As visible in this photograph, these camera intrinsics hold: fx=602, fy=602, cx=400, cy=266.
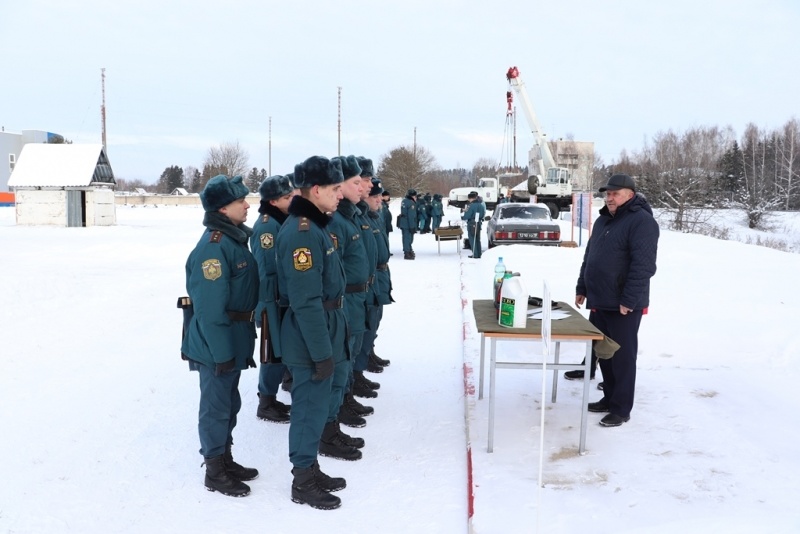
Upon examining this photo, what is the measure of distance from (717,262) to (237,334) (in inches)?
396

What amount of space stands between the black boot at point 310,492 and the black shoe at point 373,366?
256cm

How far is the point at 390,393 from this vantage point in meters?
5.53

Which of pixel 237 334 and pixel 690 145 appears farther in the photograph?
pixel 690 145

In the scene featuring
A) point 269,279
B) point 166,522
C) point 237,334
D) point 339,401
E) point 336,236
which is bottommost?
point 166,522

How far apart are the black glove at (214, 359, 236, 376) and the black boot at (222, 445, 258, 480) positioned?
1.96 feet

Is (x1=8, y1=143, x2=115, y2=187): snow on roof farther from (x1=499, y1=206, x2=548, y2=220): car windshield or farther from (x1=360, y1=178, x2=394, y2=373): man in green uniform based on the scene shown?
(x1=360, y1=178, x2=394, y2=373): man in green uniform

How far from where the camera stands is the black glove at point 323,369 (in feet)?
11.2

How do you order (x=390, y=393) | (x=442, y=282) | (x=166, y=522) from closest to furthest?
(x=166, y=522) → (x=390, y=393) → (x=442, y=282)

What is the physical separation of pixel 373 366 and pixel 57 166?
25.6 m

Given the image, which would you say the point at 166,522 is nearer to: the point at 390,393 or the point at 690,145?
the point at 390,393

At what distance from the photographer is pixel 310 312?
337cm

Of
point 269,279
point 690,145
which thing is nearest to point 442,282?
point 269,279

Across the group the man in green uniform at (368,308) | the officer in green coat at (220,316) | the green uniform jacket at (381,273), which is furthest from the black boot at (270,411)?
the green uniform jacket at (381,273)

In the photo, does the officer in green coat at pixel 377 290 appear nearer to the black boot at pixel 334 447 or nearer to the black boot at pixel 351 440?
the black boot at pixel 351 440
